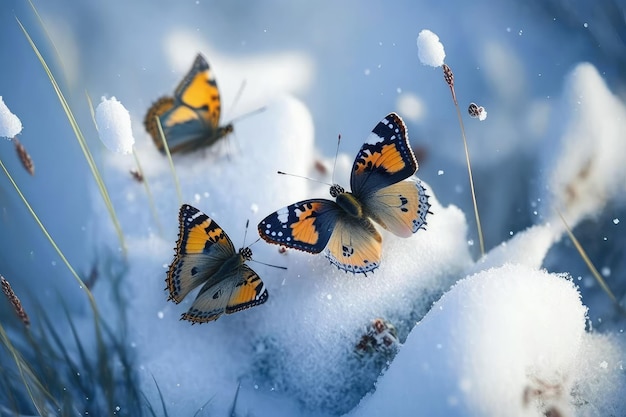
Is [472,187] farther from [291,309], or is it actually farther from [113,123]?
[113,123]

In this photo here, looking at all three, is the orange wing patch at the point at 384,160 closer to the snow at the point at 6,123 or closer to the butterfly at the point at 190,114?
the butterfly at the point at 190,114

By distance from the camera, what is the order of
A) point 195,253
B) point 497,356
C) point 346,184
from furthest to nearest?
point 346,184 < point 195,253 < point 497,356

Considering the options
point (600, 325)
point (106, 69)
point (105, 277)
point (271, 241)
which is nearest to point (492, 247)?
point (600, 325)

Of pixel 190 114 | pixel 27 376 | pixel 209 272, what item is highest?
pixel 190 114

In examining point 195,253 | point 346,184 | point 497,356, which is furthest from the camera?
point 346,184

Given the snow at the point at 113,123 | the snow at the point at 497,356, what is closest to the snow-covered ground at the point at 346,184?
the snow at the point at 497,356

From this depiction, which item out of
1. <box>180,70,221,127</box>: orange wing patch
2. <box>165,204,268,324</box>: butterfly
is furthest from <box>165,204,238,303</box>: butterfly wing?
<box>180,70,221,127</box>: orange wing patch

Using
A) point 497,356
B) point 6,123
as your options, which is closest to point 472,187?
point 497,356
